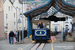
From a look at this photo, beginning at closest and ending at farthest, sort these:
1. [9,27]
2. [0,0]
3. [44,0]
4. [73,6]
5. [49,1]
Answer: [0,0], [73,6], [49,1], [44,0], [9,27]

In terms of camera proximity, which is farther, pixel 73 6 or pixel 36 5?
pixel 36 5

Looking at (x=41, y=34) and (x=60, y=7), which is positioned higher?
(x=60, y=7)

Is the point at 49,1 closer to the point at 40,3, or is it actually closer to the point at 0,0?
the point at 40,3

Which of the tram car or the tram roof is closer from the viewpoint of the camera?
the tram car

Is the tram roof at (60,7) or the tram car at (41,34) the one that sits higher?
the tram roof at (60,7)

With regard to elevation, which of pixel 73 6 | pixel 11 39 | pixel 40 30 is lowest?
pixel 11 39

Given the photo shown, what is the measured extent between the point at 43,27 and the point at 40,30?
2.14ft

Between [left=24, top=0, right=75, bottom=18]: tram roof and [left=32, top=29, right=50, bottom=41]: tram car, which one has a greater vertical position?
[left=24, top=0, right=75, bottom=18]: tram roof

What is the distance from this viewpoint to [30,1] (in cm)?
2209

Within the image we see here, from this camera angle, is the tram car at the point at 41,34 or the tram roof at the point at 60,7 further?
the tram roof at the point at 60,7

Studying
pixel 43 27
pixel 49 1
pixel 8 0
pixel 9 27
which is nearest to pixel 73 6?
pixel 49 1

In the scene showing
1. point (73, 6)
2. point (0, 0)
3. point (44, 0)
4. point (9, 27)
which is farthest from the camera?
point (9, 27)

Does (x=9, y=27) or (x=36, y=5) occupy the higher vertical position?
(x=36, y=5)

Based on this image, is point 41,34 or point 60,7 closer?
point 41,34
